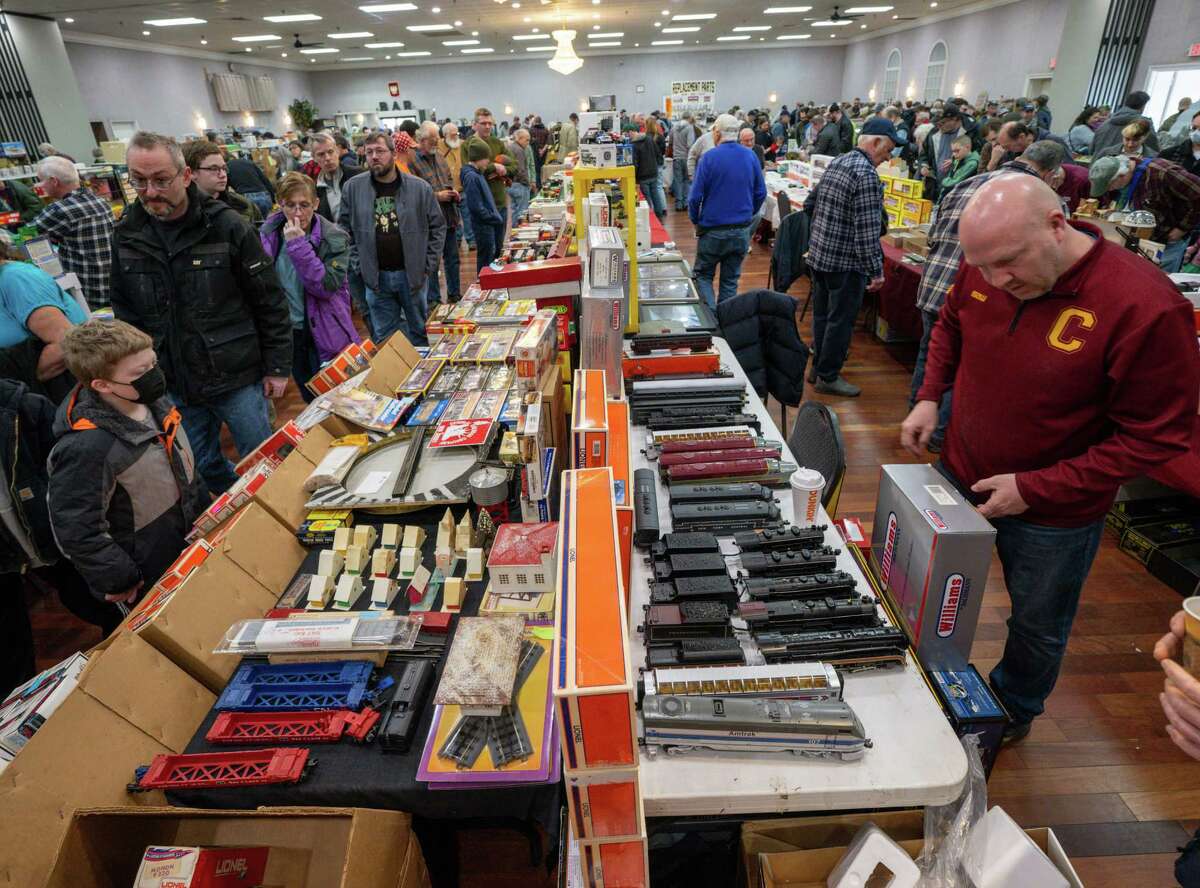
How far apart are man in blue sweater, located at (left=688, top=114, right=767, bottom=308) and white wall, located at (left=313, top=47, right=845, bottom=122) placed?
73.8ft

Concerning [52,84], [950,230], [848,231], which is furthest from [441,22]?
[950,230]

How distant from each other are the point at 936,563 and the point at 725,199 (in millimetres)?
4958

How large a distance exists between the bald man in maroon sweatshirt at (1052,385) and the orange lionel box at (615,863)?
1.32 m

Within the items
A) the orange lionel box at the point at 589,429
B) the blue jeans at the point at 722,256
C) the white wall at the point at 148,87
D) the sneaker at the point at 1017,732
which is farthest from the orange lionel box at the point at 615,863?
the white wall at the point at 148,87

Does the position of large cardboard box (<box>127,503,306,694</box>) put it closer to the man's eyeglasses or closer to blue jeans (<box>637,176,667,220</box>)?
the man's eyeglasses

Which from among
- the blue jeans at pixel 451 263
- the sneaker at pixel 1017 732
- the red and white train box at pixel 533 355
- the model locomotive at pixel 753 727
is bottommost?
the sneaker at pixel 1017 732

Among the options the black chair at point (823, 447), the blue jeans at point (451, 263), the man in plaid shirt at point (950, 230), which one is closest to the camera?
the black chair at point (823, 447)

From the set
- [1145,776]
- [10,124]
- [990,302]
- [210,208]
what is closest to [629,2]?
[10,124]

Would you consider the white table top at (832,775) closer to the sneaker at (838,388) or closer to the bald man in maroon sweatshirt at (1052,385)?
the bald man in maroon sweatshirt at (1052,385)

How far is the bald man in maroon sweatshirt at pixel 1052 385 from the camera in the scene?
156 cm

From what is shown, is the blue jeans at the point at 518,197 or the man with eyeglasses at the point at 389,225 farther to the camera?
the blue jeans at the point at 518,197

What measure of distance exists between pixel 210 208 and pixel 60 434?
1.27 m

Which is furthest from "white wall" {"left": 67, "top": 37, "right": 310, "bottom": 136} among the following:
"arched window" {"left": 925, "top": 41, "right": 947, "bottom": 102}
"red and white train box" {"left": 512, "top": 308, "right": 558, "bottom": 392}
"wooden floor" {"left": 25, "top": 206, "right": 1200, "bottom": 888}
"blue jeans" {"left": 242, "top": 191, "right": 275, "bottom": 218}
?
"arched window" {"left": 925, "top": 41, "right": 947, "bottom": 102}

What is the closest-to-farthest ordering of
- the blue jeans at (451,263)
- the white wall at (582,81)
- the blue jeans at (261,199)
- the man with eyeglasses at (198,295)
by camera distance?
the man with eyeglasses at (198,295) → the blue jeans at (451,263) → the blue jeans at (261,199) → the white wall at (582,81)
